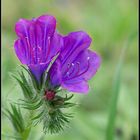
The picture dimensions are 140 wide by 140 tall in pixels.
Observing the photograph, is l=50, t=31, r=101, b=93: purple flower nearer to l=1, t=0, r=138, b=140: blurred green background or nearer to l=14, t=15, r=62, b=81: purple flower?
l=14, t=15, r=62, b=81: purple flower

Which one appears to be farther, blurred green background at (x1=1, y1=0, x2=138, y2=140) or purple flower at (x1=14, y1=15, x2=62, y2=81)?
blurred green background at (x1=1, y1=0, x2=138, y2=140)

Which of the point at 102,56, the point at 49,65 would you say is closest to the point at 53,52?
the point at 49,65

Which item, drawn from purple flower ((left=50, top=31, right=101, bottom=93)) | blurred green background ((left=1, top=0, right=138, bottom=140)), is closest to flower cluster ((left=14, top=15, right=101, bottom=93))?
purple flower ((left=50, top=31, right=101, bottom=93))

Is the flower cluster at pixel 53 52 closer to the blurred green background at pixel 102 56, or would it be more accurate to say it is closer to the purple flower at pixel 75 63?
the purple flower at pixel 75 63

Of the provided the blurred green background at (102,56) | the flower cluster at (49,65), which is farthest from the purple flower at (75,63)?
the blurred green background at (102,56)

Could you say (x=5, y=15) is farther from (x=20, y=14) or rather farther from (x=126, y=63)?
(x=126, y=63)

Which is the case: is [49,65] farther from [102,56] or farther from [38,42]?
[102,56]

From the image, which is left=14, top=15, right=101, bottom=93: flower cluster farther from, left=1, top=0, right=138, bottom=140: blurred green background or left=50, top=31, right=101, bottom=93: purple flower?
left=1, top=0, right=138, bottom=140: blurred green background
